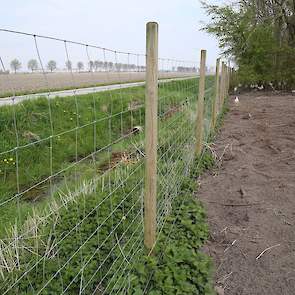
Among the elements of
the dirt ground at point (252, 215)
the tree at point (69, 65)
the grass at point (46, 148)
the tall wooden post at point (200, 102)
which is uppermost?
the tree at point (69, 65)

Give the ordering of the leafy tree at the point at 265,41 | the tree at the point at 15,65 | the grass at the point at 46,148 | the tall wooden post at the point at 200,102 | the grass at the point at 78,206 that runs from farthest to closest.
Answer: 1. the leafy tree at the point at 265,41
2. the tall wooden post at the point at 200,102
3. the grass at the point at 46,148
4. the grass at the point at 78,206
5. the tree at the point at 15,65

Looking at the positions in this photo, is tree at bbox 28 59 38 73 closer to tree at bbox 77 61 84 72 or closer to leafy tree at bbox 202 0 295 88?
tree at bbox 77 61 84 72

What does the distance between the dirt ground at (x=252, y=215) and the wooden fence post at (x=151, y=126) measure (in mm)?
625

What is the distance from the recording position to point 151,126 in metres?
2.57

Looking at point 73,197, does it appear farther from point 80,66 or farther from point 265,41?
point 265,41

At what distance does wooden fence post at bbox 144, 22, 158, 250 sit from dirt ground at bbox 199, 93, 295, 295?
0.62m

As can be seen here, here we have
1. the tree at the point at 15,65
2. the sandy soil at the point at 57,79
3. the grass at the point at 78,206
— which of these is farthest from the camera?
the grass at the point at 78,206

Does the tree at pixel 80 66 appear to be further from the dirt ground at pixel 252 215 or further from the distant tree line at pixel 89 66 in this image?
the dirt ground at pixel 252 215

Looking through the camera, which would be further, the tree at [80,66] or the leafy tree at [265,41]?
the leafy tree at [265,41]

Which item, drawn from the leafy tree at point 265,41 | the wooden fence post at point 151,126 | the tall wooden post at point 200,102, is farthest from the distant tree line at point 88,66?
the leafy tree at point 265,41

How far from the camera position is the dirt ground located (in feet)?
8.95

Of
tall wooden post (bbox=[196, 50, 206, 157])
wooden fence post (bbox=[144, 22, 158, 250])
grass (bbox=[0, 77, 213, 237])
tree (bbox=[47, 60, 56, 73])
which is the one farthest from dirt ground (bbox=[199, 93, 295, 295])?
tree (bbox=[47, 60, 56, 73])

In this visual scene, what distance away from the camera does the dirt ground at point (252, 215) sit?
8.95ft

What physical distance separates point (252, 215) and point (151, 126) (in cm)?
171
